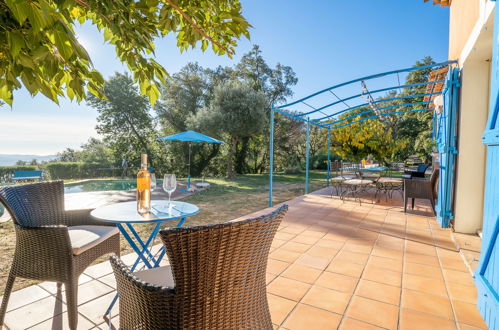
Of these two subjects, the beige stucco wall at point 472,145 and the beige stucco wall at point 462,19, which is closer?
the beige stucco wall at point 462,19

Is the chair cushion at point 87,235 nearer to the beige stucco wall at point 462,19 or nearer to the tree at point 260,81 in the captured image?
the beige stucco wall at point 462,19

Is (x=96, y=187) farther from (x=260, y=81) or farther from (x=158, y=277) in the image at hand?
(x=260, y=81)

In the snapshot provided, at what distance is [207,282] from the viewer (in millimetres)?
962

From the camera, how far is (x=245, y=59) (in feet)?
56.5

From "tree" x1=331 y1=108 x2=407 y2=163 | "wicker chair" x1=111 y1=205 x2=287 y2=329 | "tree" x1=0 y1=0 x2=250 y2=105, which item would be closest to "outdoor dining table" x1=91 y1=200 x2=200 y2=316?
"wicker chair" x1=111 y1=205 x2=287 y2=329

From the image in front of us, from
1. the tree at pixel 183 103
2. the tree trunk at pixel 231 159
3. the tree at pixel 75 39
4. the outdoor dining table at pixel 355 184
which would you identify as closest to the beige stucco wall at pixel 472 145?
the outdoor dining table at pixel 355 184

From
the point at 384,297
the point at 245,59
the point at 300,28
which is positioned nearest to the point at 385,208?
the point at 384,297

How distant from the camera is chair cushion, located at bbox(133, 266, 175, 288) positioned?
1351mm

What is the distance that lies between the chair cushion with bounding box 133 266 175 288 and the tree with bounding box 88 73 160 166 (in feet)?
51.7

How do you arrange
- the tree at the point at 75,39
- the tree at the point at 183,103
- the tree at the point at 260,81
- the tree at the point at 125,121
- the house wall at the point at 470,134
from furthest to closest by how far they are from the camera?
the tree at the point at 260,81, the tree at the point at 183,103, the tree at the point at 125,121, the house wall at the point at 470,134, the tree at the point at 75,39

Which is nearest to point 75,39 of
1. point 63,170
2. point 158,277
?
point 158,277

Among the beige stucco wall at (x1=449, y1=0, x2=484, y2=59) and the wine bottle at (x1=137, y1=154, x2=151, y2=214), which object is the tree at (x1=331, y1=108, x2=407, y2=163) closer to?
the beige stucco wall at (x1=449, y1=0, x2=484, y2=59)

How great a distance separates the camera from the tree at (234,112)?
1266 centimetres

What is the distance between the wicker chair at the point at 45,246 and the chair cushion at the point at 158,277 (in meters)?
0.55
